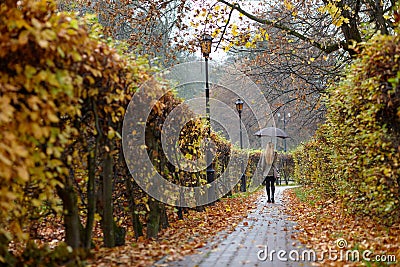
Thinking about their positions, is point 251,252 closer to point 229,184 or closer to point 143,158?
point 143,158

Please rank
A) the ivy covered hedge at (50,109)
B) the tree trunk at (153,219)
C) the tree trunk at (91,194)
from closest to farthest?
1. the ivy covered hedge at (50,109)
2. the tree trunk at (91,194)
3. the tree trunk at (153,219)

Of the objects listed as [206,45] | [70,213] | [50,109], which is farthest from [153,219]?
[206,45]

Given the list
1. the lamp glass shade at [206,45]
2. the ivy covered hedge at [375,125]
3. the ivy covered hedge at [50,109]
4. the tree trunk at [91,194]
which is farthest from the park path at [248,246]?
the lamp glass shade at [206,45]

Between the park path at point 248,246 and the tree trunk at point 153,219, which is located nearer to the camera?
the park path at point 248,246

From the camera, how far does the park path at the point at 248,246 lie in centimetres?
541

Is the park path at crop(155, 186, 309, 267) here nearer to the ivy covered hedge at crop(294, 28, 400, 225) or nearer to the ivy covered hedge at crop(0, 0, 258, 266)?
the ivy covered hedge at crop(0, 0, 258, 266)

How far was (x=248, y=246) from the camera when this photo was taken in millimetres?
6664

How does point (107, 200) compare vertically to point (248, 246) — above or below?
above

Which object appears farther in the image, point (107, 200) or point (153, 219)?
point (153, 219)

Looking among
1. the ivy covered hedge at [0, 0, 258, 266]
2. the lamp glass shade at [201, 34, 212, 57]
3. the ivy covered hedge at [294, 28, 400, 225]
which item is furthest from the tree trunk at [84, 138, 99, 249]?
the lamp glass shade at [201, 34, 212, 57]

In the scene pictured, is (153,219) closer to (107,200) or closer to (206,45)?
(107,200)

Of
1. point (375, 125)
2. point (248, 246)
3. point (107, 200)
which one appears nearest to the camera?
point (107, 200)

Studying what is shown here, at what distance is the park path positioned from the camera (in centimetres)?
541

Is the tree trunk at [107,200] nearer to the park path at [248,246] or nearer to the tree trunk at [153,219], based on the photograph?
the park path at [248,246]
